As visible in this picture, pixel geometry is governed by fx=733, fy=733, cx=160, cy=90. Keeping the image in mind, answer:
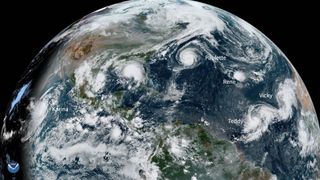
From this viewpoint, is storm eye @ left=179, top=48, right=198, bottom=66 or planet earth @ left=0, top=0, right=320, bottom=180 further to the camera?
storm eye @ left=179, top=48, right=198, bottom=66

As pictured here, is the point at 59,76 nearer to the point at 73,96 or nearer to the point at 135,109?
the point at 73,96

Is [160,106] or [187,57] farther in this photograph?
[187,57]

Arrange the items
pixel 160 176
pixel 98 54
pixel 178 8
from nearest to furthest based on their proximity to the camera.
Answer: pixel 160 176 < pixel 98 54 < pixel 178 8

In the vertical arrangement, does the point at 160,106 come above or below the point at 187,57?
below

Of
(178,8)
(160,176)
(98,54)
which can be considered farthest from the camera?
(178,8)

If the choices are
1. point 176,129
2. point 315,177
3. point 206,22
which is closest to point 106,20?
point 206,22

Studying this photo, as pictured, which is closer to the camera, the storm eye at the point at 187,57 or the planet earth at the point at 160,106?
the planet earth at the point at 160,106

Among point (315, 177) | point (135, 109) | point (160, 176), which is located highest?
point (135, 109)

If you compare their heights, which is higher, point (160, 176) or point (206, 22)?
point (206, 22)
